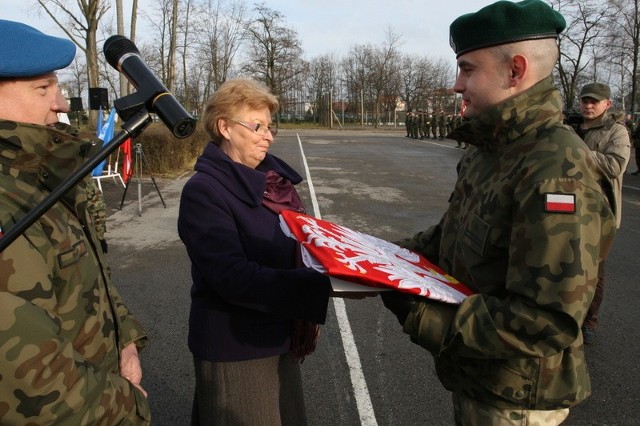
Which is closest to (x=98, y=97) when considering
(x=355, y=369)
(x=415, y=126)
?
(x=355, y=369)

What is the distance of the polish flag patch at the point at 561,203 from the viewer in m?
1.34

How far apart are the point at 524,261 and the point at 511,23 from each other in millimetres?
724

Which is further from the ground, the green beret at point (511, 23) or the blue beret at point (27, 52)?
the green beret at point (511, 23)

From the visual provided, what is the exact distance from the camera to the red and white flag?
135 centimetres

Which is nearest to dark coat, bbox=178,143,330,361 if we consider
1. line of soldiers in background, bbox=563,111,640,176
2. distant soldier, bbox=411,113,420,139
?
line of soldiers in background, bbox=563,111,640,176

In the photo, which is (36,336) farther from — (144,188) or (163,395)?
(144,188)

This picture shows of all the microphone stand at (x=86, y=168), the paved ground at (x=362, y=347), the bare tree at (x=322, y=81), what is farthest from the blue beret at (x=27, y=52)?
the bare tree at (x=322, y=81)

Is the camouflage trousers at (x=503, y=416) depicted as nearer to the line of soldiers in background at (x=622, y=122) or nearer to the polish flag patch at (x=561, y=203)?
the polish flag patch at (x=561, y=203)

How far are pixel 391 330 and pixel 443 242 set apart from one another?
2626 mm

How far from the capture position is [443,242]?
6.20ft

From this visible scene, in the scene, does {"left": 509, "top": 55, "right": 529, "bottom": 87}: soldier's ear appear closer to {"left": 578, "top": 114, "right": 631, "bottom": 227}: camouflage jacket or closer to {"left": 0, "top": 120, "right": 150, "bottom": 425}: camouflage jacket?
{"left": 0, "top": 120, "right": 150, "bottom": 425}: camouflage jacket

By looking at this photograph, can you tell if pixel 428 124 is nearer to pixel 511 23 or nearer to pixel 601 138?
pixel 601 138

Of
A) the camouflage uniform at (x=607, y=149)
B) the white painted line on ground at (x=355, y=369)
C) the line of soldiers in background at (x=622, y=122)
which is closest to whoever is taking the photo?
the white painted line on ground at (x=355, y=369)

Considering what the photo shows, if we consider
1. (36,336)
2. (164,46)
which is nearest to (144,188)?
(36,336)
